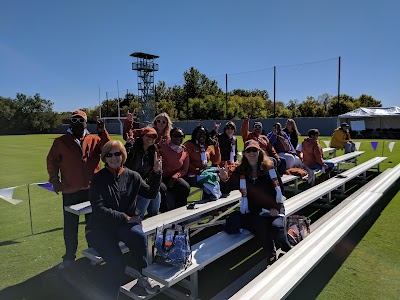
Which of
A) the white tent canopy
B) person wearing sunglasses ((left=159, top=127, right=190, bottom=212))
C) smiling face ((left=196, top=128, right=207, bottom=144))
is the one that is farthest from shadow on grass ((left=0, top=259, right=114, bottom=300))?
the white tent canopy

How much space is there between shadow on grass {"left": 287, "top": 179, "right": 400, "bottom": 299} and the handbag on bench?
1.29 m

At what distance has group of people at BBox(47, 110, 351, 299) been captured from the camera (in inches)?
123

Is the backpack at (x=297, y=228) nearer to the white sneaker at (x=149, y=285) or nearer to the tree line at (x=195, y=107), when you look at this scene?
the white sneaker at (x=149, y=285)

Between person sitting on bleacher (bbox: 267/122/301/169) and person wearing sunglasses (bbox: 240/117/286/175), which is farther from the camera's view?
person sitting on bleacher (bbox: 267/122/301/169)

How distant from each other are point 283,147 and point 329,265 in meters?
3.89

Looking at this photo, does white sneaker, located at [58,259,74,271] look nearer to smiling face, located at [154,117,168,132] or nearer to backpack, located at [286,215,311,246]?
smiling face, located at [154,117,168,132]

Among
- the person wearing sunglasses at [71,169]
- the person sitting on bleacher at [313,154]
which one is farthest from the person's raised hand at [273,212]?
the person sitting on bleacher at [313,154]

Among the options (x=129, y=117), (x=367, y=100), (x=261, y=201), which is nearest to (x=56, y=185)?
(x=129, y=117)

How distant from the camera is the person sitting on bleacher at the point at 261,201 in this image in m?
3.71

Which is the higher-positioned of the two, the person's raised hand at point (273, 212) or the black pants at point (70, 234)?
the person's raised hand at point (273, 212)

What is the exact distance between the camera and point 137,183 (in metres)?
3.42

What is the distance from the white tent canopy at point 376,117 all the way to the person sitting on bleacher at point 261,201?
31.3 m

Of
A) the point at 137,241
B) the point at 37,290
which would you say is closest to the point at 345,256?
the point at 137,241

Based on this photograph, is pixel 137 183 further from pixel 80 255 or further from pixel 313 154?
pixel 313 154
